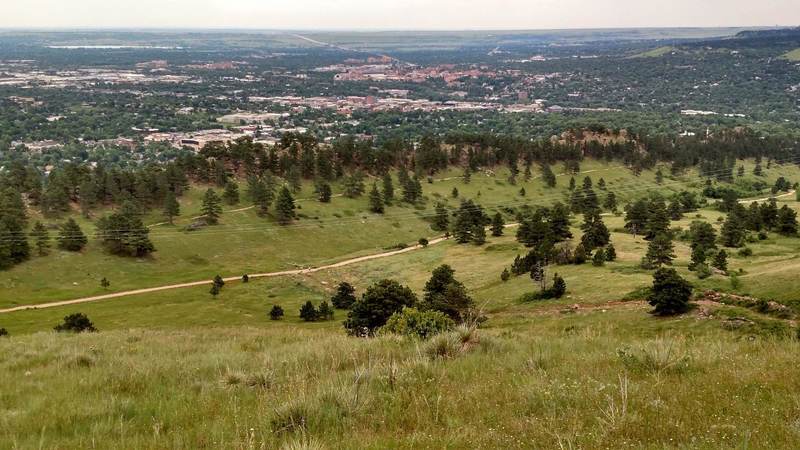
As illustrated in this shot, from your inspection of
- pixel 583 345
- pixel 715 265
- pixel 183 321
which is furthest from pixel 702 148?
pixel 583 345

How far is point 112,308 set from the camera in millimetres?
59312

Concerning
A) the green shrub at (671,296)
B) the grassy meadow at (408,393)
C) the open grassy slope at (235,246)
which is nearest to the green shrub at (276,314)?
the open grassy slope at (235,246)

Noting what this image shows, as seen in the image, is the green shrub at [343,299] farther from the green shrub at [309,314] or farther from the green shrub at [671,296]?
the green shrub at [671,296]

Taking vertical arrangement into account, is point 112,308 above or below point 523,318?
below

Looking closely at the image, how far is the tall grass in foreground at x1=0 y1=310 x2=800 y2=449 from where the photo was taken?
257 inches

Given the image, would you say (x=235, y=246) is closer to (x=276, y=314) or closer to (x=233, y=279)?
(x=233, y=279)

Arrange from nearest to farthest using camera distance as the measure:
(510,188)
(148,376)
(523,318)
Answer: (148,376)
(523,318)
(510,188)

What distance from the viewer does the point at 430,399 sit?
320 inches

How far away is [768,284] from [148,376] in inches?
1575

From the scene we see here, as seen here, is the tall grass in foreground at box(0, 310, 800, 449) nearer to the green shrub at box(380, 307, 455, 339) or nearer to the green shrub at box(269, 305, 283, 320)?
the green shrub at box(380, 307, 455, 339)

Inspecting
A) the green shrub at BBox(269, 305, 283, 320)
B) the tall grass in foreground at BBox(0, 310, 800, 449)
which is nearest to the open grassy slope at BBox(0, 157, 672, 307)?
the green shrub at BBox(269, 305, 283, 320)

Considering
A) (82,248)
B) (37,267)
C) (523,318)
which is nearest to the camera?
(523,318)

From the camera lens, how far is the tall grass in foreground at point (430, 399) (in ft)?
21.5

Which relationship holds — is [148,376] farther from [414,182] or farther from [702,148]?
[702,148]
